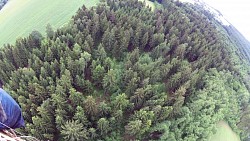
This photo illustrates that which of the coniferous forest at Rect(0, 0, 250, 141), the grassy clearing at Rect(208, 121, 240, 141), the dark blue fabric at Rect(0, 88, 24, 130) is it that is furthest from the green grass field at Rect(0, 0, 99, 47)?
the dark blue fabric at Rect(0, 88, 24, 130)

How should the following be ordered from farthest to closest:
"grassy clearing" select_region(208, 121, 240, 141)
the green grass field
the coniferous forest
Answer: the green grass field
"grassy clearing" select_region(208, 121, 240, 141)
the coniferous forest

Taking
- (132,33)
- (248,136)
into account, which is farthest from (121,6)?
(248,136)

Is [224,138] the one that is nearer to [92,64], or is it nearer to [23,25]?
[92,64]

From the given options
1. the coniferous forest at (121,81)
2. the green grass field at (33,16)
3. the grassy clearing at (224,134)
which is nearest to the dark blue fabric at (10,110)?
the coniferous forest at (121,81)

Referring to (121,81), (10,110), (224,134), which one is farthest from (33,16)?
(10,110)

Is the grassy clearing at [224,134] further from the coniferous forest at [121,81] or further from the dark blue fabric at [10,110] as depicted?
the dark blue fabric at [10,110]

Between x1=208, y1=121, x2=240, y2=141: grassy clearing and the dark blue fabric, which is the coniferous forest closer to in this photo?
x1=208, y1=121, x2=240, y2=141: grassy clearing
